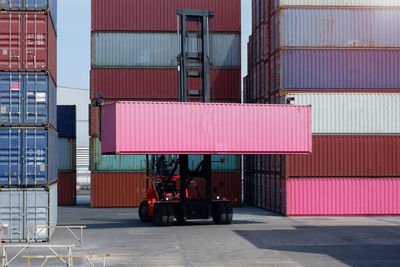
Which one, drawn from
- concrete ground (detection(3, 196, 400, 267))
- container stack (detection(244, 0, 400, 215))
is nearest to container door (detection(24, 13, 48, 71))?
concrete ground (detection(3, 196, 400, 267))

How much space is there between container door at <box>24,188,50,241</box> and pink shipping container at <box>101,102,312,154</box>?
14.0 feet

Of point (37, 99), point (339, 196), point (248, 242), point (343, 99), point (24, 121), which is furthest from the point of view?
point (343, 99)

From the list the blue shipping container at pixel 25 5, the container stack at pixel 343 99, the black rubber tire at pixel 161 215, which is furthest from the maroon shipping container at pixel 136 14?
the blue shipping container at pixel 25 5

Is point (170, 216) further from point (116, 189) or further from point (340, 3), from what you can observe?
point (340, 3)

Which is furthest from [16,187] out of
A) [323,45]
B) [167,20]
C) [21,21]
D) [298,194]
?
[167,20]

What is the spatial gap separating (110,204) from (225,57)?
12568 mm

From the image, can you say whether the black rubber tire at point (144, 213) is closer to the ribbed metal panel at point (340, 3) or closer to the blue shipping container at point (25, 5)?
the blue shipping container at point (25, 5)

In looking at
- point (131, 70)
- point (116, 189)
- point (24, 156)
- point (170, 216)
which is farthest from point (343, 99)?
point (24, 156)

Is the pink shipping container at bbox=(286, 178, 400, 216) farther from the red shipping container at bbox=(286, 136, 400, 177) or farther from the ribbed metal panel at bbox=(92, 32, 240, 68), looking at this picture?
the ribbed metal panel at bbox=(92, 32, 240, 68)

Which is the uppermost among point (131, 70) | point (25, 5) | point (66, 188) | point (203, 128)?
point (25, 5)

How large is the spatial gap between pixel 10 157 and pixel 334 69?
19551 millimetres

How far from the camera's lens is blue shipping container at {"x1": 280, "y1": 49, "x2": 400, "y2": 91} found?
123ft

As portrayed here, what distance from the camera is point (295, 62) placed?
37.6 metres

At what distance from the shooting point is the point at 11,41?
2550 cm
